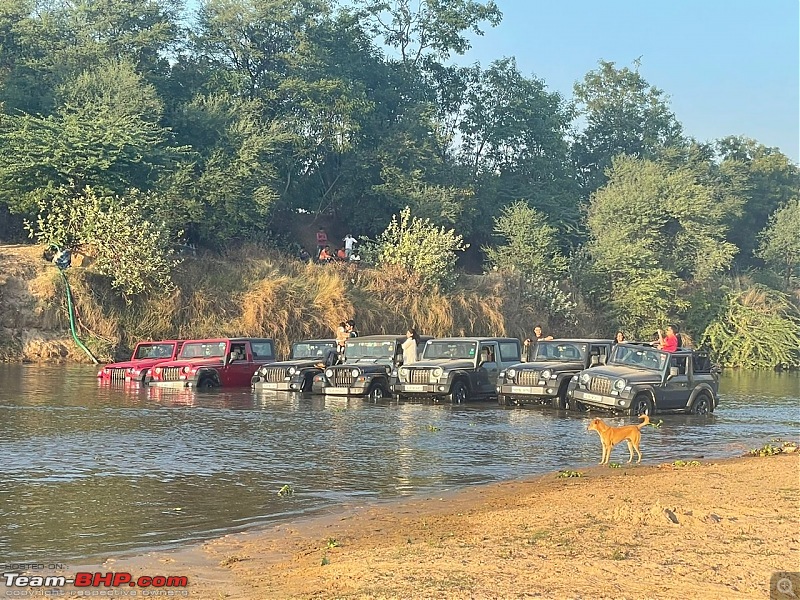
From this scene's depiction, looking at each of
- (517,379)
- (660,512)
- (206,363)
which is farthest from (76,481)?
(206,363)

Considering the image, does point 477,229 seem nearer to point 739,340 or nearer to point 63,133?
point 739,340

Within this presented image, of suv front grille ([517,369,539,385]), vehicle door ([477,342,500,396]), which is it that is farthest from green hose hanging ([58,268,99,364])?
suv front grille ([517,369,539,385])

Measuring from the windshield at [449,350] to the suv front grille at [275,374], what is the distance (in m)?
3.74

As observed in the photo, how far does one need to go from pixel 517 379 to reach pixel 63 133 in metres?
24.4

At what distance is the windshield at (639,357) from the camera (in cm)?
2194

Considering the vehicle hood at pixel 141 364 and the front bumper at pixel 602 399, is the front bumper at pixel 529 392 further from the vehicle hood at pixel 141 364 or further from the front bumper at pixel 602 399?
the vehicle hood at pixel 141 364

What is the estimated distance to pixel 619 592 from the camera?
22.3 ft

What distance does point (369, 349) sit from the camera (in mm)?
26578

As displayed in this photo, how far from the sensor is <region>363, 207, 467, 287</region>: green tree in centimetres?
4575

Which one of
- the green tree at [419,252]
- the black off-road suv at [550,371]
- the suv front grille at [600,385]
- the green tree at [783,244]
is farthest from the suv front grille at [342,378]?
the green tree at [783,244]

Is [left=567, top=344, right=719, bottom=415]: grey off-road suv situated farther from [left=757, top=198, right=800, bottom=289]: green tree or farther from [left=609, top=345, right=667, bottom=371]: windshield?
[left=757, top=198, right=800, bottom=289]: green tree

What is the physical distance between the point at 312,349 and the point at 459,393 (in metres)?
5.33

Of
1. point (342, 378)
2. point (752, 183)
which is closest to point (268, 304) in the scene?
point (342, 378)

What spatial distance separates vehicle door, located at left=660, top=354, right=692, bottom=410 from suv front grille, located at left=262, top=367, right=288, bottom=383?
32.4ft
